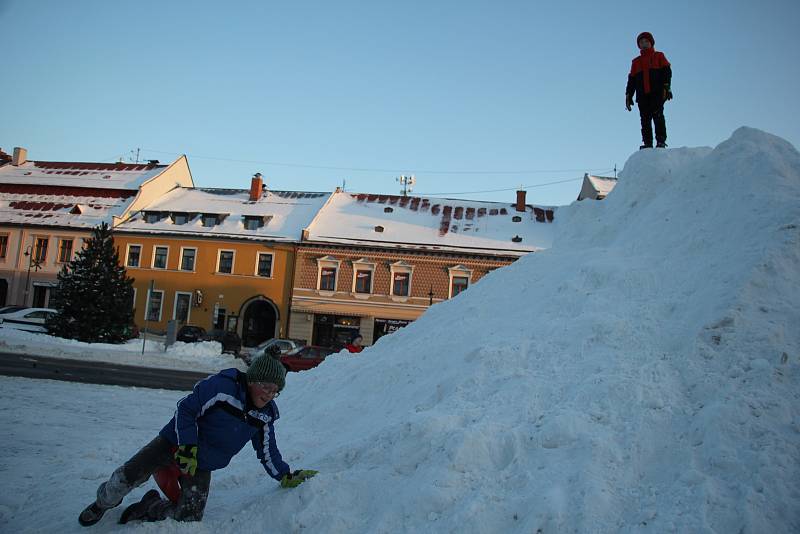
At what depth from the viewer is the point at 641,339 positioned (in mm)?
4598

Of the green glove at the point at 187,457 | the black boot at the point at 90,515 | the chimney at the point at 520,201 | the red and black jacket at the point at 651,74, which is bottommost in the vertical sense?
the black boot at the point at 90,515

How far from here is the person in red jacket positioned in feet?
28.7

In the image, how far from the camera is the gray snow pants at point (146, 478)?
3.50m

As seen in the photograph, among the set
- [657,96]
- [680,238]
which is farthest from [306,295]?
[680,238]

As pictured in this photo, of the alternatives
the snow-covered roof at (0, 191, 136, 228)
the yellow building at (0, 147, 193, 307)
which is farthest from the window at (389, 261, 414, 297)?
the snow-covered roof at (0, 191, 136, 228)

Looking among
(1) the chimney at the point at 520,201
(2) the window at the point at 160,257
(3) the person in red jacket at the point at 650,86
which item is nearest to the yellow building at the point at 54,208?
(2) the window at the point at 160,257

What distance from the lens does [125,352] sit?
21234mm

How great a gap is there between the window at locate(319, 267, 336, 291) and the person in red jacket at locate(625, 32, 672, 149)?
85.1ft

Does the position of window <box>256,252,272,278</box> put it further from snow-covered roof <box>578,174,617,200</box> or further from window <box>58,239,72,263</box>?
snow-covered roof <box>578,174,617,200</box>

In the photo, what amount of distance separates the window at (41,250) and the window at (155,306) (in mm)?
8330

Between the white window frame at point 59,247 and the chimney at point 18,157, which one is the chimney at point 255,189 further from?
the chimney at point 18,157

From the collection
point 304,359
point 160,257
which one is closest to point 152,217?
point 160,257

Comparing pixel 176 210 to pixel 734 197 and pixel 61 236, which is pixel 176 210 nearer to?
pixel 61 236

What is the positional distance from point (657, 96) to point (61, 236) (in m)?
38.7
